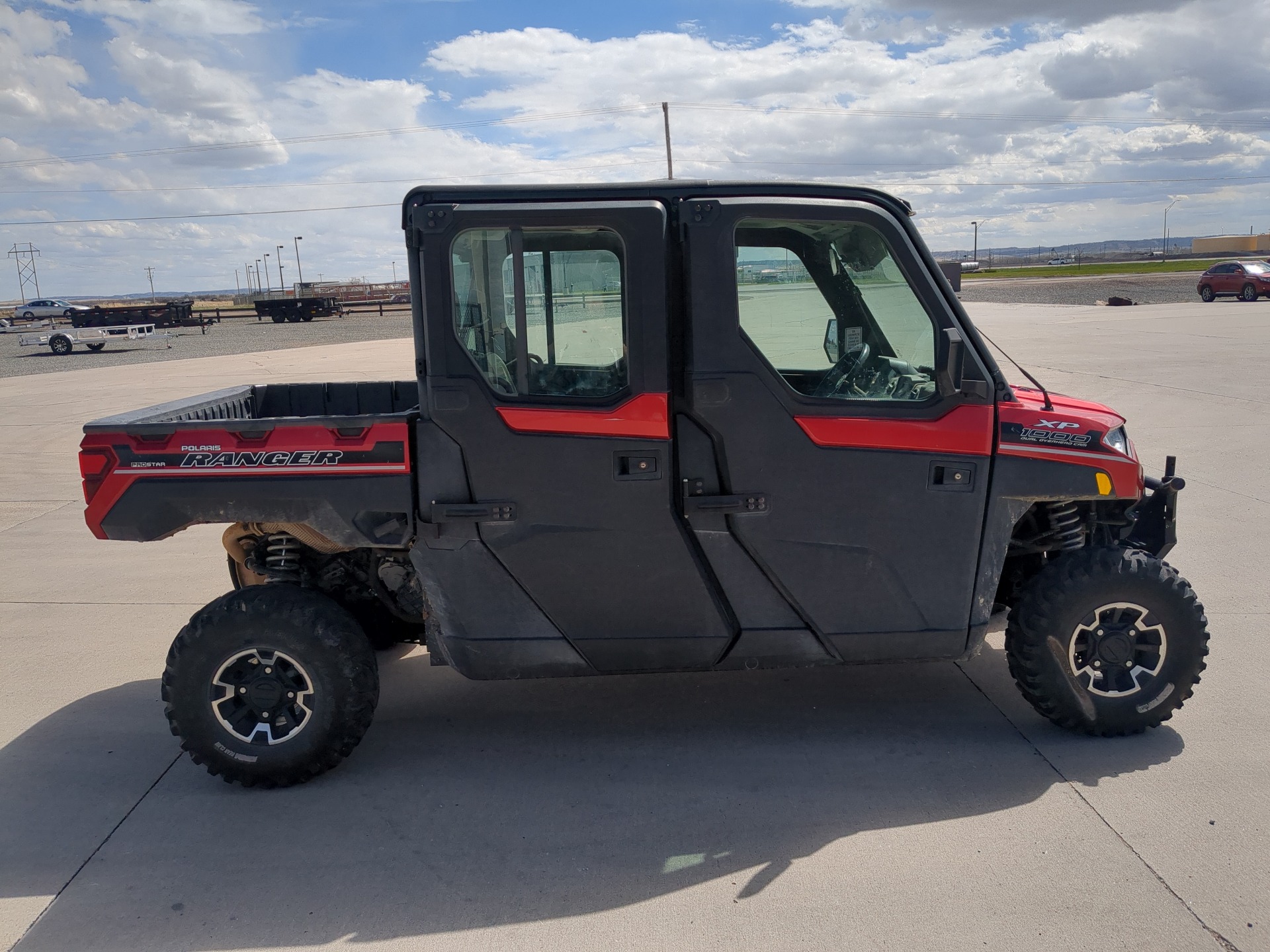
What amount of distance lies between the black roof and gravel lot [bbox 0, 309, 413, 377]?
949 inches

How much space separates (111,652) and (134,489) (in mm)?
1998

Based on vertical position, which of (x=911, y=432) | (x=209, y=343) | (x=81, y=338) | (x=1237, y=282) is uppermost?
(x=1237, y=282)

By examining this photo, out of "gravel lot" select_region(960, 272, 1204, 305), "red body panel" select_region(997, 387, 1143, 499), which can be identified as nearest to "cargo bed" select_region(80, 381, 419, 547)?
"red body panel" select_region(997, 387, 1143, 499)

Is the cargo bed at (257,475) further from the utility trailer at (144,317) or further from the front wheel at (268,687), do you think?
the utility trailer at (144,317)

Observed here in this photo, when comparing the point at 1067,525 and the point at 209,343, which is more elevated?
the point at 209,343

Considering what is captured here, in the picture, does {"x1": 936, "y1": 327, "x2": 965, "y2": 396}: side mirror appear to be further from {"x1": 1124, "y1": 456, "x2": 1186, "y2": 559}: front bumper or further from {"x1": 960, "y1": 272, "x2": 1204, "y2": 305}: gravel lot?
{"x1": 960, "y1": 272, "x2": 1204, "y2": 305}: gravel lot

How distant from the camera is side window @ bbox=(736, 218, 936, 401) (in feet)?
12.3

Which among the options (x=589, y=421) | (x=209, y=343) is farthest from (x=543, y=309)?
(x=209, y=343)

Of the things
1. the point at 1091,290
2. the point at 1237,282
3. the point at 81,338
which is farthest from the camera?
the point at 1091,290

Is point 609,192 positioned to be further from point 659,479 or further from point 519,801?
point 519,801

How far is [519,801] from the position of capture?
3721mm

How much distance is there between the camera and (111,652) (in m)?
5.34

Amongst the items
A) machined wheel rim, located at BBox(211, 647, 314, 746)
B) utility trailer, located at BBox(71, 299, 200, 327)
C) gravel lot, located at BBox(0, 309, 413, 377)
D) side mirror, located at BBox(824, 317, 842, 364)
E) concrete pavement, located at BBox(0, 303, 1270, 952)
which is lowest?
concrete pavement, located at BBox(0, 303, 1270, 952)

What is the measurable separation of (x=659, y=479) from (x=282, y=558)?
1.66 metres
